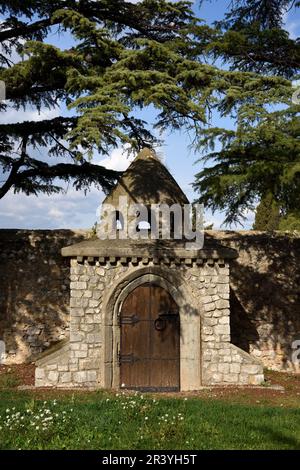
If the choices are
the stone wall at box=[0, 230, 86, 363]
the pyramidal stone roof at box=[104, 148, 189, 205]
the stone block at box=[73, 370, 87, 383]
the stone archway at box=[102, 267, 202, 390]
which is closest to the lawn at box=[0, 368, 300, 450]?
the stone block at box=[73, 370, 87, 383]

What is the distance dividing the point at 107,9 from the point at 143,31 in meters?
1.08

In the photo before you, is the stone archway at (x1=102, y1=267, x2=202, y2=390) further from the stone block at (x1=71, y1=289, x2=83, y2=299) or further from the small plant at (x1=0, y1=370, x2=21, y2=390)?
the small plant at (x1=0, y1=370, x2=21, y2=390)

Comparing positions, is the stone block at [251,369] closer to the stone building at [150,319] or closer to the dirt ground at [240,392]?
the stone building at [150,319]

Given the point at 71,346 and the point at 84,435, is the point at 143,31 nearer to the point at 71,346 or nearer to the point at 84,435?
the point at 71,346

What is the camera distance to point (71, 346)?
1100 centimetres

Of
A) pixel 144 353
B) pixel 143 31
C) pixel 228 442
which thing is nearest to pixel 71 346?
pixel 144 353

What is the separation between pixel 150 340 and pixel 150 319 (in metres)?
0.44

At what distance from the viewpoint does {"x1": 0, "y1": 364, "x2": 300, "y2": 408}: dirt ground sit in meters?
9.68

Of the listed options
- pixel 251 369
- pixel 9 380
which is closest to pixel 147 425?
pixel 251 369

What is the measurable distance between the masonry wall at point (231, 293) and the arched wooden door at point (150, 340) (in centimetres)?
350

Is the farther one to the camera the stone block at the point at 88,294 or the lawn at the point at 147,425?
the stone block at the point at 88,294

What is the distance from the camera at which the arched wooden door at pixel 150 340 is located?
1120cm

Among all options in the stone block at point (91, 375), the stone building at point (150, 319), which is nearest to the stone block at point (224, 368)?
the stone building at point (150, 319)

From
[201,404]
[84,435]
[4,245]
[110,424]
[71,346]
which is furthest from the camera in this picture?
[4,245]
